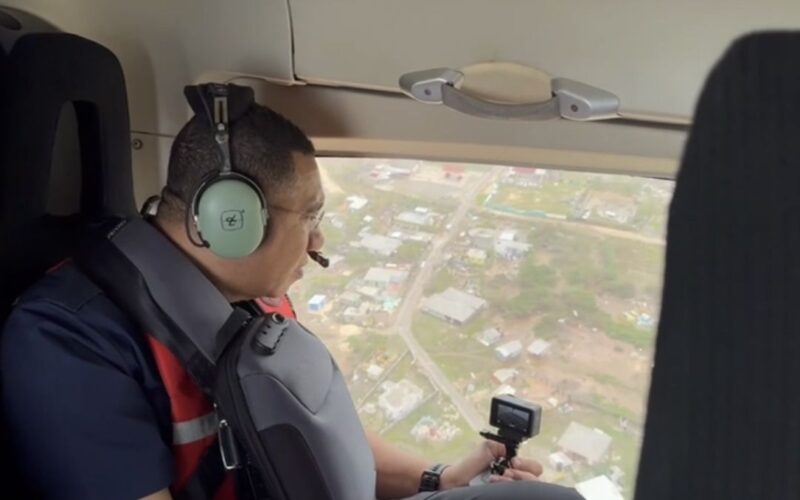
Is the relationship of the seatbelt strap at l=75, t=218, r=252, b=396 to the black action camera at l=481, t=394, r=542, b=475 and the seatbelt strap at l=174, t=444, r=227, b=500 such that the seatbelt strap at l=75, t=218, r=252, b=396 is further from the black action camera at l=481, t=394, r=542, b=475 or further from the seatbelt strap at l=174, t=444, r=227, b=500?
the black action camera at l=481, t=394, r=542, b=475

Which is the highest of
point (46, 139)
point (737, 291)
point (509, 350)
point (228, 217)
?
point (737, 291)

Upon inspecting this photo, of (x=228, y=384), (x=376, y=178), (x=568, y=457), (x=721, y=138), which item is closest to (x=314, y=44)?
(x=376, y=178)

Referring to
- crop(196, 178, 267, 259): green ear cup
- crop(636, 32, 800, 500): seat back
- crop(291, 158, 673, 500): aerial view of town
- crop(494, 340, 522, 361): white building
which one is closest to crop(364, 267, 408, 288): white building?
crop(291, 158, 673, 500): aerial view of town

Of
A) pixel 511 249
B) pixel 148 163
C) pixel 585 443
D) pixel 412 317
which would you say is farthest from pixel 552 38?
pixel 148 163

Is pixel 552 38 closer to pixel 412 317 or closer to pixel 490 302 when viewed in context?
pixel 490 302

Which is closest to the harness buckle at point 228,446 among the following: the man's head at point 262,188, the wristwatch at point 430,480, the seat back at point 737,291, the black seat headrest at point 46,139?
the man's head at point 262,188

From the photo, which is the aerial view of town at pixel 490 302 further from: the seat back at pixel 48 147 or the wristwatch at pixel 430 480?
the seat back at pixel 48 147

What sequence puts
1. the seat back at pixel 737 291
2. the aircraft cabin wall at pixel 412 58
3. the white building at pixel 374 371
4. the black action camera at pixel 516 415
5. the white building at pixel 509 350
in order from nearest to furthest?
1. the seat back at pixel 737 291
2. the aircraft cabin wall at pixel 412 58
3. the black action camera at pixel 516 415
4. the white building at pixel 509 350
5. the white building at pixel 374 371
